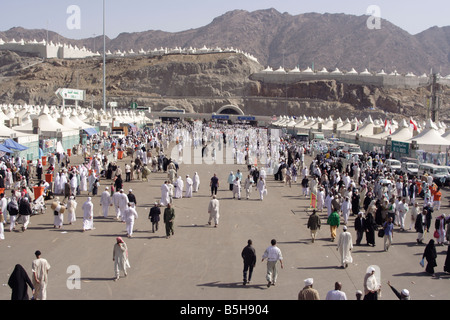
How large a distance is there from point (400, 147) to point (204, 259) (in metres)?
Result: 20.2

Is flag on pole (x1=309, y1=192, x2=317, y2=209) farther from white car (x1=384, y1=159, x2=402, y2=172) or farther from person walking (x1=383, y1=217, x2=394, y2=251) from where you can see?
white car (x1=384, y1=159, x2=402, y2=172)

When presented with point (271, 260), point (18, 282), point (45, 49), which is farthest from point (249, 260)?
point (45, 49)

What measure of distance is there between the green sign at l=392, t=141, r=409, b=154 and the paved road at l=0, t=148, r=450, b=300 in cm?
1330

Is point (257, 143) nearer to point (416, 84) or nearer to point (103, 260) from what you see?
point (103, 260)

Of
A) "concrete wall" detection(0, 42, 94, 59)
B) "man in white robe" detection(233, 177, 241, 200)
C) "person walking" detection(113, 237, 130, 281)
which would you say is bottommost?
"person walking" detection(113, 237, 130, 281)

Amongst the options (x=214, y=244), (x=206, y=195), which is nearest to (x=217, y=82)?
(x=206, y=195)

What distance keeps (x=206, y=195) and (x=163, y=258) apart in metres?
8.35

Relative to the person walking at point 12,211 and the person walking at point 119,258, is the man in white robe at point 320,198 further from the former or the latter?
the person walking at point 12,211

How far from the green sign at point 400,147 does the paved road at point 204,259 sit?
13.3 metres

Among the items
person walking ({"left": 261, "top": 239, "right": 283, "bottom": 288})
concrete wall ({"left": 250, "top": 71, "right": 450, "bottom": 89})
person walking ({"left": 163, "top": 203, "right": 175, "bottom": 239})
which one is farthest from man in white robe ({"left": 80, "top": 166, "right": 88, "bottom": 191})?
concrete wall ({"left": 250, "top": 71, "right": 450, "bottom": 89})

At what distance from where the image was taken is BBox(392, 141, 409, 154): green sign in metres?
26.5

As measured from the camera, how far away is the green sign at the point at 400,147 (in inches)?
1044

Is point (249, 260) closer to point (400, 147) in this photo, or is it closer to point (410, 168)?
point (410, 168)

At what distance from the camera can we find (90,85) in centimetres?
11156
